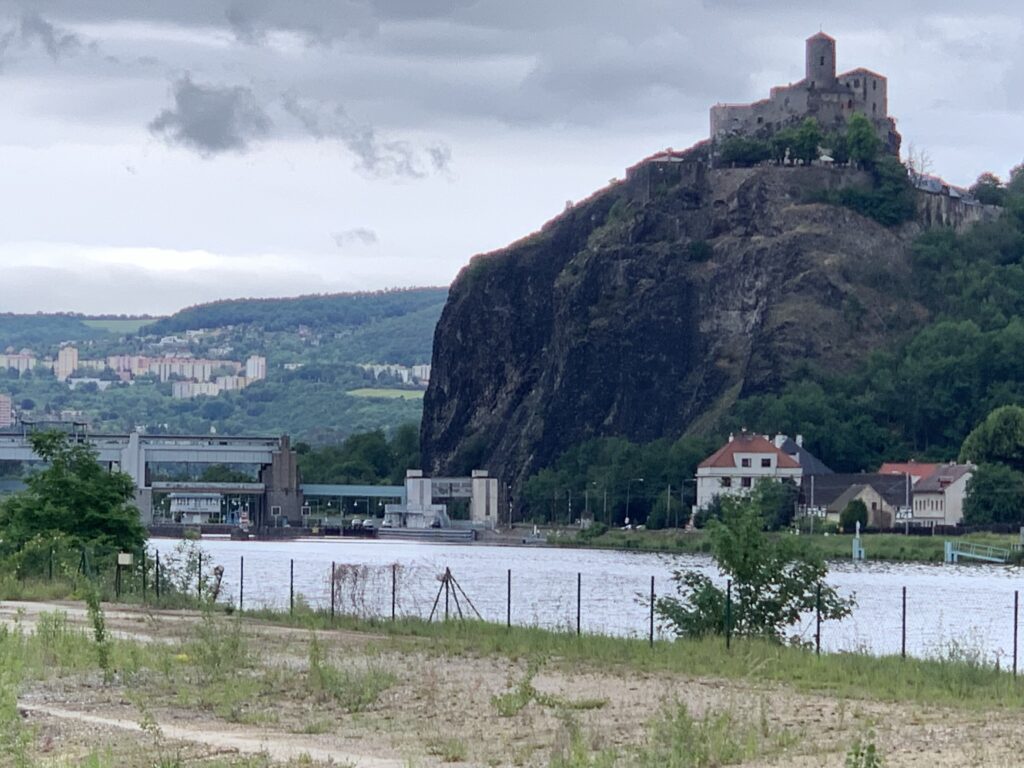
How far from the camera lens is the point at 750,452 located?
16188 centimetres

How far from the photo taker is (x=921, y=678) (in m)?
32.8

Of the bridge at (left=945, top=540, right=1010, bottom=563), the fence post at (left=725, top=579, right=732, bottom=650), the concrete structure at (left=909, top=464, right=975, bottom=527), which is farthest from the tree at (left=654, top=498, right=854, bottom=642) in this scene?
the concrete structure at (left=909, top=464, right=975, bottom=527)

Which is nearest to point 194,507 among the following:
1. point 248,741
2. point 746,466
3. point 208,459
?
point 208,459

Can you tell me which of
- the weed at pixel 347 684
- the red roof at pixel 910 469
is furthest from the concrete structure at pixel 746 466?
the weed at pixel 347 684

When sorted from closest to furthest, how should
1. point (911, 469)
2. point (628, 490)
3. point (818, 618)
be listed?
point (818, 618) → point (911, 469) → point (628, 490)

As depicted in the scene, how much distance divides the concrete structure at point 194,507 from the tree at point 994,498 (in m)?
76.3

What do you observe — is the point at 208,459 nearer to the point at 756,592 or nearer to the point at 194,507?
the point at 194,507

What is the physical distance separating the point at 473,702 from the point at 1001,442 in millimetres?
133562

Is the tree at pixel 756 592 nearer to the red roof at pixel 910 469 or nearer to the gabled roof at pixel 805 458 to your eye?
the red roof at pixel 910 469

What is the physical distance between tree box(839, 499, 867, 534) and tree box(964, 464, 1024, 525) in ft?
23.8

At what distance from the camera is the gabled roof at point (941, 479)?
151863 millimetres

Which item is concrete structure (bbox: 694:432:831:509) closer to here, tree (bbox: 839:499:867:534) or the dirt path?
tree (bbox: 839:499:867:534)

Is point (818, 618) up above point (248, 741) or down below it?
above

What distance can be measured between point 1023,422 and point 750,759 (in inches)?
5428
